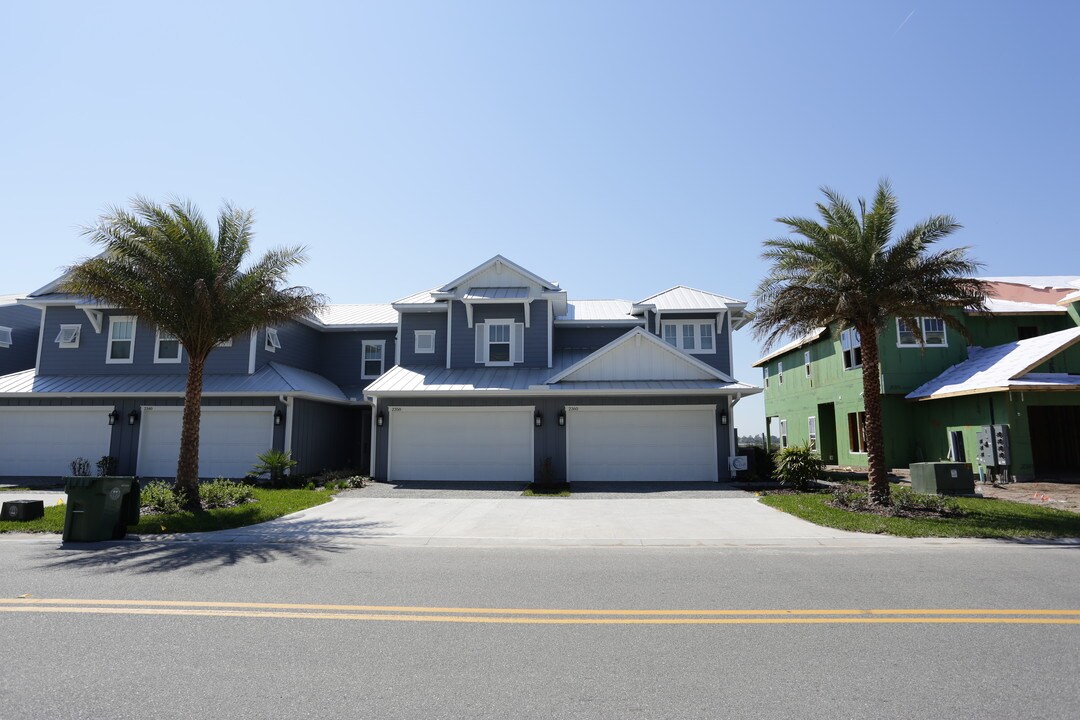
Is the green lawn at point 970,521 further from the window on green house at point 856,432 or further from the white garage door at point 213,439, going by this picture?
the white garage door at point 213,439

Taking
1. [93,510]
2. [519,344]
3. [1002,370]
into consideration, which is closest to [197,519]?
[93,510]

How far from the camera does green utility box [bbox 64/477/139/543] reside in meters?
9.93

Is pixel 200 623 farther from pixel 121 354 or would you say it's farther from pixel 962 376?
pixel 962 376

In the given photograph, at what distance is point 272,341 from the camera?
22.7 m

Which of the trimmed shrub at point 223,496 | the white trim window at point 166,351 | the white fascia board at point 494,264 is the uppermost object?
the white fascia board at point 494,264

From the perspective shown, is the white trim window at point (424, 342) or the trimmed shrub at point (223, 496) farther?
the white trim window at point (424, 342)

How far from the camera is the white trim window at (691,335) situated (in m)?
23.4

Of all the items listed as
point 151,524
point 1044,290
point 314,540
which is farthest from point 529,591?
point 1044,290

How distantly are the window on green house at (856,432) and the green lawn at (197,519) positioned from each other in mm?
21487

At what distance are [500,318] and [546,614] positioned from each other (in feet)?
56.2

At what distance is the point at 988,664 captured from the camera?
458 centimetres

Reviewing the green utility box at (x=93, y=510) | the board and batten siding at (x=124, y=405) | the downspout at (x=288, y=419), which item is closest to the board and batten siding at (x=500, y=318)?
the downspout at (x=288, y=419)

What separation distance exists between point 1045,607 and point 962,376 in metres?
18.1

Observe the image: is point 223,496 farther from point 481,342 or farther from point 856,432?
point 856,432
